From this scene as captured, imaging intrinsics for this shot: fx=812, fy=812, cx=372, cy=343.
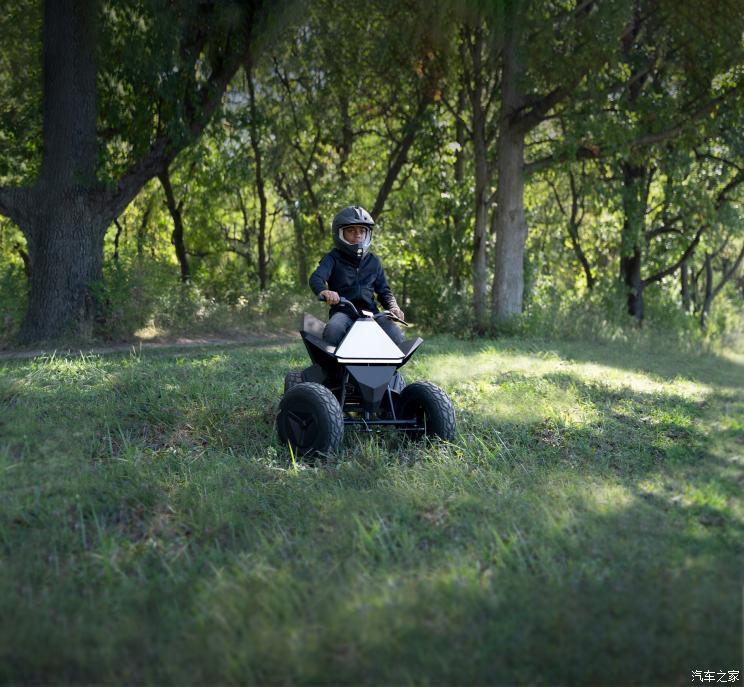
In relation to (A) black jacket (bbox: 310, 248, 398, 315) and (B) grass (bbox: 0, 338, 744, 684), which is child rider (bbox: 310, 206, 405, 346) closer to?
(A) black jacket (bbox: 310, 248, 398, 315)

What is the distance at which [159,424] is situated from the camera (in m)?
7.26

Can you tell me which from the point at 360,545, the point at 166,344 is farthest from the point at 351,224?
the point at 166,344

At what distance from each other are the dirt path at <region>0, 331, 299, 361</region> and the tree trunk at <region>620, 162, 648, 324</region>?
8431 mm

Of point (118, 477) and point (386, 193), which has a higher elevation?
point (386, 193)

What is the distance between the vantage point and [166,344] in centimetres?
1520

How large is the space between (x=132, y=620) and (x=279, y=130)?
2032 cm

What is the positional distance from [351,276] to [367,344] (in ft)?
3.06

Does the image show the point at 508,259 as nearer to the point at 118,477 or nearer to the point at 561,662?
the point at 118,477

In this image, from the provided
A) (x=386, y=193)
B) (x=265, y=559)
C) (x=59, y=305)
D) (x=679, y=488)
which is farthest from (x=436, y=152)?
(x=265, y=559)

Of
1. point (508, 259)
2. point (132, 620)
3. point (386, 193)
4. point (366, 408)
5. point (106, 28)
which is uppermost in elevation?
point (106, 28)

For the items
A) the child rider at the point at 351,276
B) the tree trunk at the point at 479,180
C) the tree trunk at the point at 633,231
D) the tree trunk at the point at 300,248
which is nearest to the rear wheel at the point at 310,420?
the child rider at the point at 351,276

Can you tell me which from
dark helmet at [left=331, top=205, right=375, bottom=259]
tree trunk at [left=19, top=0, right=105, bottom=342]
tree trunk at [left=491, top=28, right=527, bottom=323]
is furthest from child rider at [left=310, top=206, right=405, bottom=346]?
tree trunk at [left=491, top=28, right=527, bottom=323]

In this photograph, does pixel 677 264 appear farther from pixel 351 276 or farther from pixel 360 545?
pixel 360 545

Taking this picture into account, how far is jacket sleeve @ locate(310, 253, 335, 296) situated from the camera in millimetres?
6781
